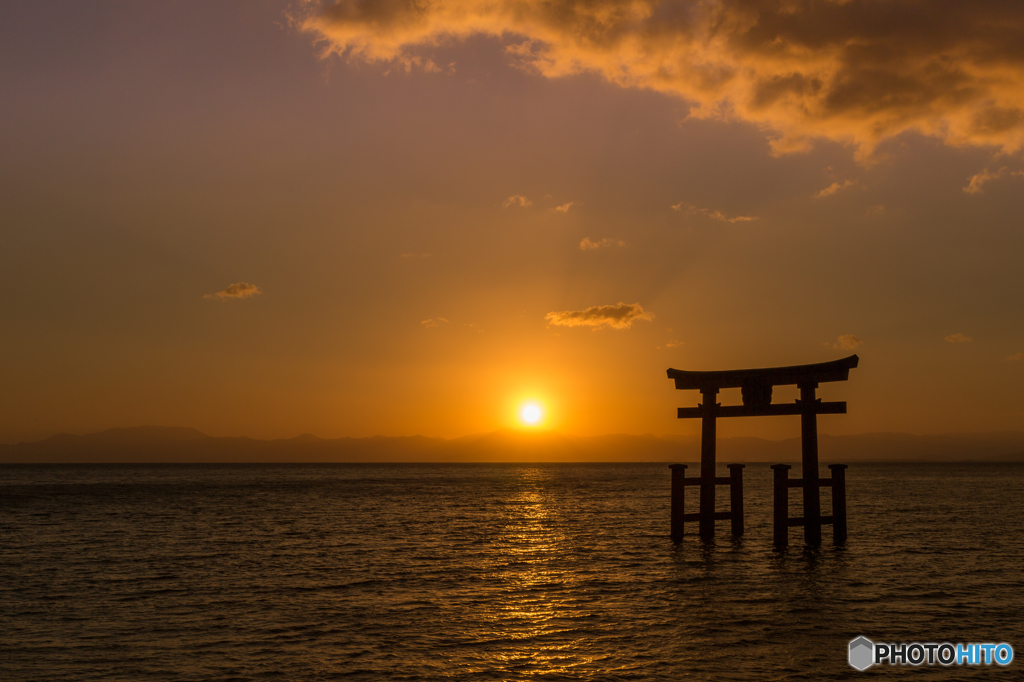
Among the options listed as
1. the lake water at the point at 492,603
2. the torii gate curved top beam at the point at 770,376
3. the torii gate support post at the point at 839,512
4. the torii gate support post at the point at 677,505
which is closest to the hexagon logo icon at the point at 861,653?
the lake water at the point at 492,603

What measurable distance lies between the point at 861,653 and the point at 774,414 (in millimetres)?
10996

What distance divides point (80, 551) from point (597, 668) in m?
22.4

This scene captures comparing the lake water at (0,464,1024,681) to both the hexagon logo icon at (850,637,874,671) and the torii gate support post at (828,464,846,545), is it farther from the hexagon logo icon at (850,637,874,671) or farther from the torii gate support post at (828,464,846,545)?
the torii gate support post at (828,464,846,545)

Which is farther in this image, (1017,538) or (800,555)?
(1017,538)

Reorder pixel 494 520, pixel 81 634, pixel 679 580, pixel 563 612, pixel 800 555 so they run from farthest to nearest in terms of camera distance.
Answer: pixel 494 520
pixel 800 555
pixel 679 580
pixel 563 612
pixel 81 634

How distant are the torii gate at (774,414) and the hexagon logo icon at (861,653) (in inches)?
348

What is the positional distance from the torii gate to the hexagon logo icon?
8.84m

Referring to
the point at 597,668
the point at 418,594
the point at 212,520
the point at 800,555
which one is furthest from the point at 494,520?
the point at 597,668

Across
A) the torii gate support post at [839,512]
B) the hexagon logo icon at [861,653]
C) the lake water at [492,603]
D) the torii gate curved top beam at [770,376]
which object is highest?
the torii gate curved top beam at [770,376]

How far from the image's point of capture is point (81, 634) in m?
13.5

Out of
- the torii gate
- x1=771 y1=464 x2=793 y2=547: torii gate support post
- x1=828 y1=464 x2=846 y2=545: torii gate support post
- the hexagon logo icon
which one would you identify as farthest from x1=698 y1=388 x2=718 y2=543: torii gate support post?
the hexagon logo icon

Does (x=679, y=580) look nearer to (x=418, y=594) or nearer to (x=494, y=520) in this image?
(x=418, y=594)

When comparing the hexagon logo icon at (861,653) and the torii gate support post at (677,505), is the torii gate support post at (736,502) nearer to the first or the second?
the torii gate support post at (677,505)

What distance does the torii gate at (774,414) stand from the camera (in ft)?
71.1
